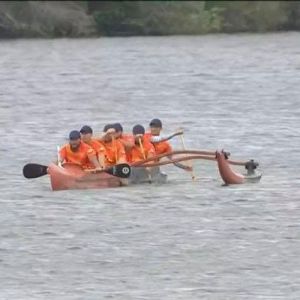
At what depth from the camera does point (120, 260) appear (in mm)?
7621

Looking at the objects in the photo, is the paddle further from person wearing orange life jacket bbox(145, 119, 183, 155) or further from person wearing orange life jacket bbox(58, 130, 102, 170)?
person wearing orange life jacket bbox(145, 119, 183, 155)

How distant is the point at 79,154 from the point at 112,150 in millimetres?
329

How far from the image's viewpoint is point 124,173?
10.6 metres

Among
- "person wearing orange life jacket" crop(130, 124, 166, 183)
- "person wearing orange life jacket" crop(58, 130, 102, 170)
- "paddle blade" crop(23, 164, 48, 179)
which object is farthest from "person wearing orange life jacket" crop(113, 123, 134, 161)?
"paddle blade" crop(23, 164, 48, 179)

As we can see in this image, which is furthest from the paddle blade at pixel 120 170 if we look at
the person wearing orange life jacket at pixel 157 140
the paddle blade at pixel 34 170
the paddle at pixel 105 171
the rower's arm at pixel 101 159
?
the paddle blade at pixel 34 170

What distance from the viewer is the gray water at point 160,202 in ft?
23.3

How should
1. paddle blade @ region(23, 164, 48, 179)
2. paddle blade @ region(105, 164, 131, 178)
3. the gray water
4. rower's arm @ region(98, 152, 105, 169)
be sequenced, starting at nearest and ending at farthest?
the gray water
paddle blade @ region(105, 164, 131, 178)
rower's arm @ region(98, 152, 105, 169)
paddle blade @ region(23, 164, 48, 179)

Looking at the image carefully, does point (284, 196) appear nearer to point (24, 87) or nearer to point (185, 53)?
point (24, 87)

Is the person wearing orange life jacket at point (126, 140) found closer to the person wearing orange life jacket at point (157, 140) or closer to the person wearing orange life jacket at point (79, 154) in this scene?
the person wearing orange life jacket at point (157, 140)

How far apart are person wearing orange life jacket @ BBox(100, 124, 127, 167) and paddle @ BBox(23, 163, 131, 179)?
0.42 ft

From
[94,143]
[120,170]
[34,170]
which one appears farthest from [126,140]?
[34,170]

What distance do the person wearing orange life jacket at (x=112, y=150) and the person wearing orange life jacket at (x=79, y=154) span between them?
116mm

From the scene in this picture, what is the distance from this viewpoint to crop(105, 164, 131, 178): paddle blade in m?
10.6

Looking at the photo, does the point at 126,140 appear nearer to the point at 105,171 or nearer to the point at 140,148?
the point at 140,148
